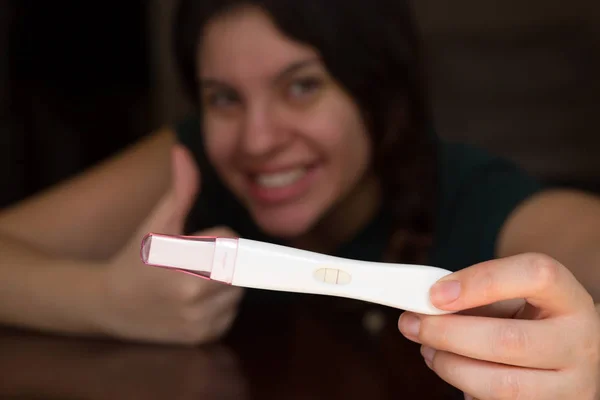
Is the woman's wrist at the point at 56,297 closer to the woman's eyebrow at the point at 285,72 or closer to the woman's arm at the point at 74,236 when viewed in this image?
the woman's arm at the point at 74,236

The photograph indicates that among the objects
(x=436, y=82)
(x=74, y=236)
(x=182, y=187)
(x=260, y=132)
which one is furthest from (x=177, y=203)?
(x=436, y=82)

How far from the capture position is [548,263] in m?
0.33

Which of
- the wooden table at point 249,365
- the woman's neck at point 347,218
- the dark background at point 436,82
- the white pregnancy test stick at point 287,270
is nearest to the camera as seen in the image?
the white pregnancy test stick at point 287,270

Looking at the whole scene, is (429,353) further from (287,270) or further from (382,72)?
(382,72)

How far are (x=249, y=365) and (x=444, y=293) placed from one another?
0.20 metres

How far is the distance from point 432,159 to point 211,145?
269 mm

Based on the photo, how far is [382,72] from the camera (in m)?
0.70

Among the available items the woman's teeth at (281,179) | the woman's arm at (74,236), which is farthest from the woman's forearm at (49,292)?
the woman's teeth at (281,179)

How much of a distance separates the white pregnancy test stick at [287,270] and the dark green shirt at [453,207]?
284mm

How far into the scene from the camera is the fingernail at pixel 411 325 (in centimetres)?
35

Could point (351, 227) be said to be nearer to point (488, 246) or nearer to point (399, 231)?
point (399, 231)

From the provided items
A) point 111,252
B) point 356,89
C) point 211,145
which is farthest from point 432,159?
point 111,252

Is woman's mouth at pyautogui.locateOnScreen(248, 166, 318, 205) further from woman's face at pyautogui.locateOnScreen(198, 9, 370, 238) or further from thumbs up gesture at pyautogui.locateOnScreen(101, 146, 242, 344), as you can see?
thumbs up gesture at pyautogui.locateOnScreen(101, 146, 242, 344)

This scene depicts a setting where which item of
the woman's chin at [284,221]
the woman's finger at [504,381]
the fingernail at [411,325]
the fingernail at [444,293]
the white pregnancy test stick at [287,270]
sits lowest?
the woman's chin at [284,221]
